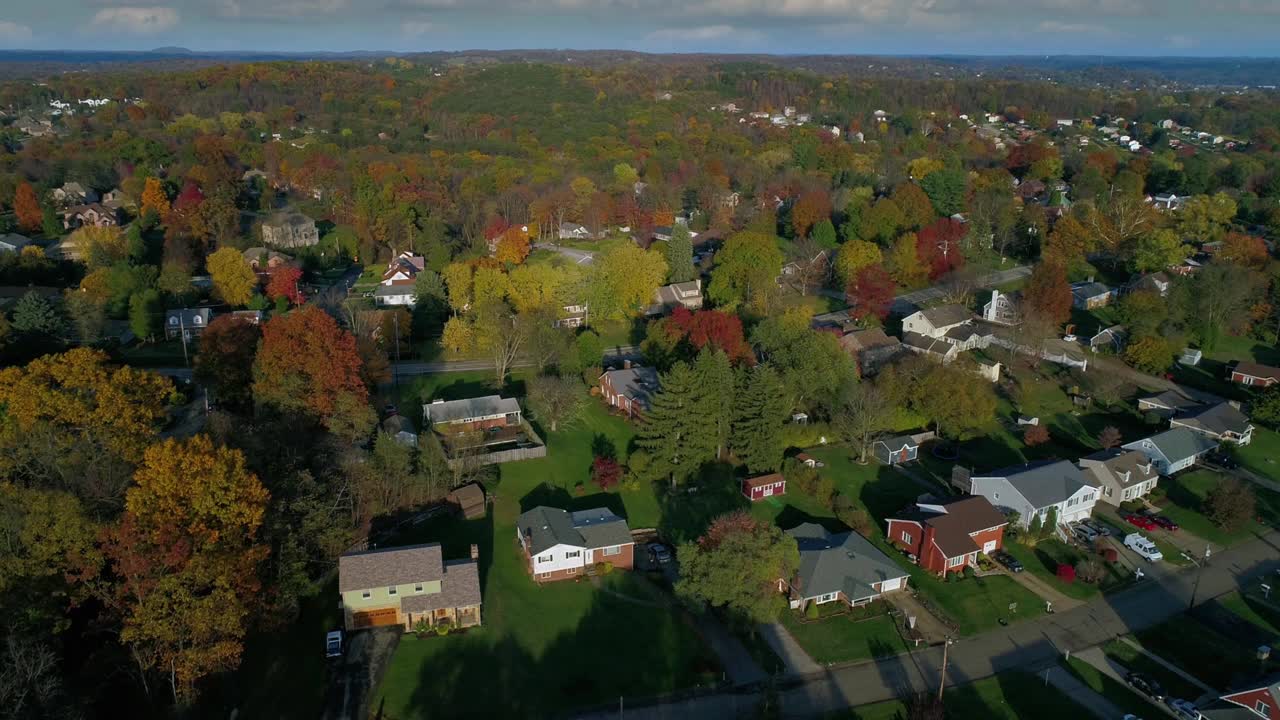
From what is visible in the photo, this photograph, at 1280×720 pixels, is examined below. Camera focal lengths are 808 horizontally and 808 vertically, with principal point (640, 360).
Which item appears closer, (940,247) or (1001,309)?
(1001,309)

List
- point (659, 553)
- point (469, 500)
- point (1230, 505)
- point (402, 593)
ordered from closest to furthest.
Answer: point (402, 593) → point (659, 553) → point (1230, 505) → point (469, 500)

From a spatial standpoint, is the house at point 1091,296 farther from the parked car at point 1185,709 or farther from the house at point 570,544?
the house at point 570,544

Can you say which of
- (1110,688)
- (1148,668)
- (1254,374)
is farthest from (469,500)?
(1254,374)

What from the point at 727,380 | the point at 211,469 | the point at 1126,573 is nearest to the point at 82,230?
the point at 211,469

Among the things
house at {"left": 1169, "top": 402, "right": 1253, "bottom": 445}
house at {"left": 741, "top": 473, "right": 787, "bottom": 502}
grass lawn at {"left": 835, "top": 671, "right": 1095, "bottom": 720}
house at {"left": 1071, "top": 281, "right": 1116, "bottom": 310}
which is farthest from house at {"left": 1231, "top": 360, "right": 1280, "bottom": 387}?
grass lawn at {"left": 835, "top": 671, "right": 1095, "bottom": 720}

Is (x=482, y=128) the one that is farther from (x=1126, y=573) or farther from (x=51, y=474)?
(x=1126, y=573)

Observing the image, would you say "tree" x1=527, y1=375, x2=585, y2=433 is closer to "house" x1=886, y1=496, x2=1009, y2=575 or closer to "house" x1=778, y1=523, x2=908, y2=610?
"house" x1=778, y1=523, x2=908, y2=610

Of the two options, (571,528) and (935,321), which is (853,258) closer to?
(935,321)

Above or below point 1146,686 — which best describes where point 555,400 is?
above
